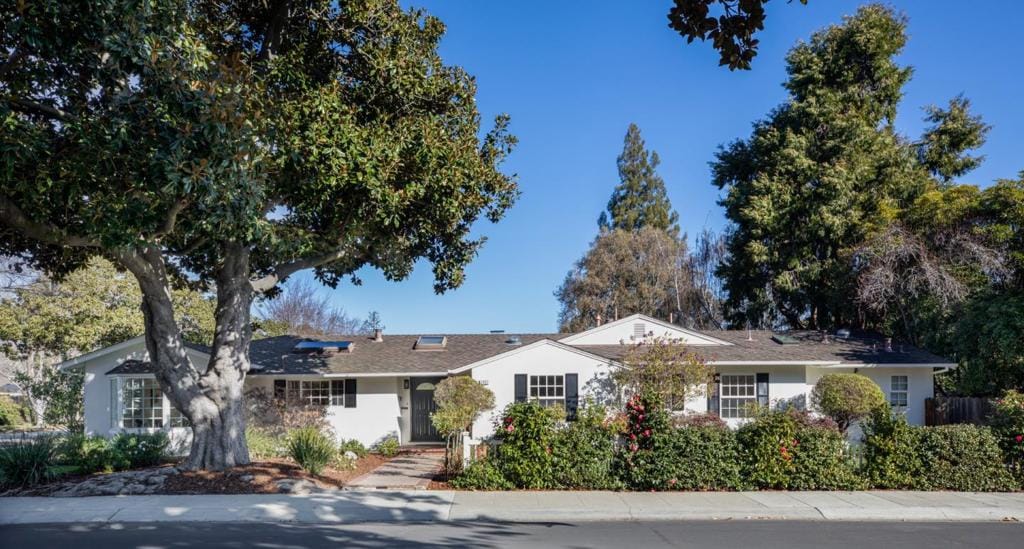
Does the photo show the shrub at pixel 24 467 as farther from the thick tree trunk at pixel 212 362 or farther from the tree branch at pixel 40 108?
the tree branch at pixel 40 108

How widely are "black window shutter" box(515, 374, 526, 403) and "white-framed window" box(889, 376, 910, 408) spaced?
12.4 m

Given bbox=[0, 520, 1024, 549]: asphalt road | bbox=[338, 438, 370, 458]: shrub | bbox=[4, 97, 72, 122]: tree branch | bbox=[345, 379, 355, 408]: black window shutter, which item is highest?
bbox=[4, 97, 72, 122]: tree branch

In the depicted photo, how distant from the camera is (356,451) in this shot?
20219mm

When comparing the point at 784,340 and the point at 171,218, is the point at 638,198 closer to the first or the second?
the point at 784,340

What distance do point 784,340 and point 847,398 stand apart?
17.1 ft

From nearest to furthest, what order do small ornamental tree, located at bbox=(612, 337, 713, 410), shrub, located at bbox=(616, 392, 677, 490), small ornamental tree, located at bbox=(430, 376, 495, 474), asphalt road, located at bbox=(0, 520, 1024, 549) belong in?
asphalt road, located at bbox=(0, 520, 1024, 549)
shrub, located at bbox=(616, 392, 677, 490)
small ornamental tree, located at bbox=(430, 376, 495, 474)
small ornamental tree, located at bbox=(612, 337, 713, 410)

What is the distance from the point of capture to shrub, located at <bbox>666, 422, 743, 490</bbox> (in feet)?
46.6

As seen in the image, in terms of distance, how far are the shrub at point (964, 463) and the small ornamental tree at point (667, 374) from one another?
703 cm

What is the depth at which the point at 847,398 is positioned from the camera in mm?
20109

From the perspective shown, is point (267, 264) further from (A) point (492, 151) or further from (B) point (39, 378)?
(B) point (39, 378)

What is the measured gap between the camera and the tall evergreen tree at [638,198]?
46.1 metres

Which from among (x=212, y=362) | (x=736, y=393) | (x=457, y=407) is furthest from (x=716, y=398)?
(x=212, y=362)

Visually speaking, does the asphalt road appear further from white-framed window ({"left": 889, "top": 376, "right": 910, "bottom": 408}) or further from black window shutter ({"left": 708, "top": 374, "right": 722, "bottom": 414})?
white-framed window ({"left": 889, "top": 376, "right": 910, "bottom": 408})

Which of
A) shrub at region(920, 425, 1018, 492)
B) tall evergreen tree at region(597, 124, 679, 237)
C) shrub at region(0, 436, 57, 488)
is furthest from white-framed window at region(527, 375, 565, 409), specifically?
tall evergreen tree at region(597, 124, 679, 237)
